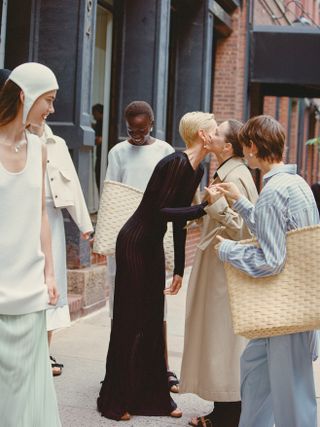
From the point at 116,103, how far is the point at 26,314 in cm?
714

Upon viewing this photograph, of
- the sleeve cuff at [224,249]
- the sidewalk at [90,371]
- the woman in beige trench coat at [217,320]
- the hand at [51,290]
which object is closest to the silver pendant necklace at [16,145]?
the hand at [51,290]

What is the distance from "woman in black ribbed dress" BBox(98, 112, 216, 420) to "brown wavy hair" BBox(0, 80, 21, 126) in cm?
140

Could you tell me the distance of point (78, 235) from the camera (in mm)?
7559

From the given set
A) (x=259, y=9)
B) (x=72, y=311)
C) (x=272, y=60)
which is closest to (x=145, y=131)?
(x=72, y=311)

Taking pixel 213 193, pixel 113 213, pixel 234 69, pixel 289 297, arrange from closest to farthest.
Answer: pixel 289 297 → pixel 213 193 → pixel 113 213 → pixel 234 69

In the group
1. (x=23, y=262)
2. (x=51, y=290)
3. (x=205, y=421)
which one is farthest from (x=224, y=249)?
(x=205, y=421)

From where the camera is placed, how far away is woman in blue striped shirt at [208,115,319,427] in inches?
132

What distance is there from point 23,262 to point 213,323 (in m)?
1.73

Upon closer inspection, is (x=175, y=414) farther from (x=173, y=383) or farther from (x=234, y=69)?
(x=234, y=69)

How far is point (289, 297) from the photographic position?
335 centimetres

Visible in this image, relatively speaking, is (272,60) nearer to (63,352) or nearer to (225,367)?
(63,352)

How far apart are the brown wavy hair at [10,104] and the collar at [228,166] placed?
159 cm

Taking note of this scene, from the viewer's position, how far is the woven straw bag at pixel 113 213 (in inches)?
208

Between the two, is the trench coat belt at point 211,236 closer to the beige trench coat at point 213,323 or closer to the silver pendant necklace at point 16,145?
the beige trench coat at point 213,323
